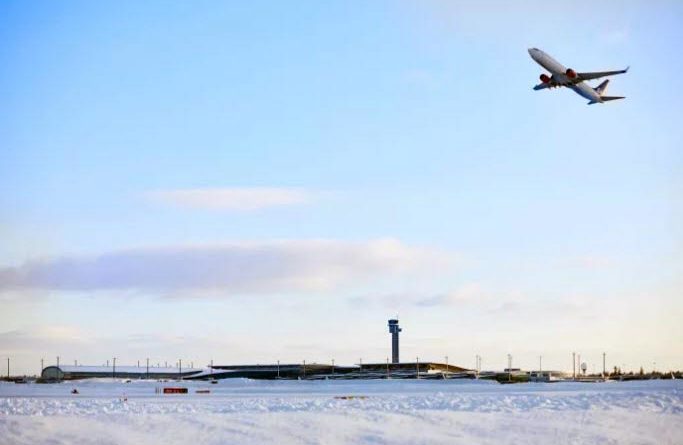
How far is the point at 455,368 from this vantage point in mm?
135500

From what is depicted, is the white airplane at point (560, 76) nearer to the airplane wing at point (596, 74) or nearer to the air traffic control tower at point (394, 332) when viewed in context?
the airplane wing at point (596, 74)

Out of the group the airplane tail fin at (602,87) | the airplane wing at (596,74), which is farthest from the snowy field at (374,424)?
the airplane tail fin at (602,87)

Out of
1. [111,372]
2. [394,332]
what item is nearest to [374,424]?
[394,332]

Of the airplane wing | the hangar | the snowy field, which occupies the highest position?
the airplane wing

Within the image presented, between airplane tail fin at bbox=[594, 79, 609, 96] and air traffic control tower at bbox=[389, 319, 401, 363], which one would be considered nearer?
airplane tail fin at bbox=[594, 79, 609, 96]

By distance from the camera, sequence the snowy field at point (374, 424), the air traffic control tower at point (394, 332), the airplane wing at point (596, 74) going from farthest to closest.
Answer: the air traffic control tower at point (394, 332) < the airplane wing at point (596, 74) < the snowy field at point (374, 424)

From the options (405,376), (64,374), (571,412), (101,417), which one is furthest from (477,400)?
(64,374)

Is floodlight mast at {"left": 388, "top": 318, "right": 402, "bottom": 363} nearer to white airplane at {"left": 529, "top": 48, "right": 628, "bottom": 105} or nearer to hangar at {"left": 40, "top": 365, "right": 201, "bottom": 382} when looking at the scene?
hangar at {"left": 40, "top": 365, "right": 201, "bottom": 382}

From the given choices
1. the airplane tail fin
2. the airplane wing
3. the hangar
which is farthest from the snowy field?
the hangar

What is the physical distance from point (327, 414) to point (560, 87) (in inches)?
2453

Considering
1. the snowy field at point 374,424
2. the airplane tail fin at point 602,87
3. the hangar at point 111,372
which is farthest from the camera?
the hangar at point 111,372

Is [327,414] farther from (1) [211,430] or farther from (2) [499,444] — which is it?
(2) [499,444]

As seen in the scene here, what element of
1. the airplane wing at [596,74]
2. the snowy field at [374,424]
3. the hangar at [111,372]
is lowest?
the hangar at [111,372]

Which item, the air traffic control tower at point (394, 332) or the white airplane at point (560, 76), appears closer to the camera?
the white airplane at point (560, 76)
